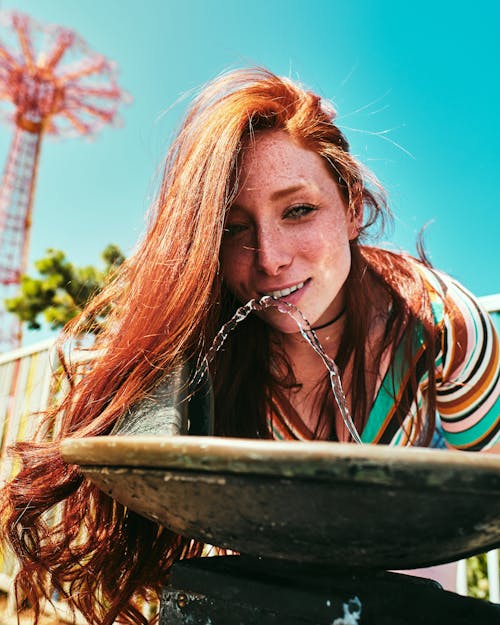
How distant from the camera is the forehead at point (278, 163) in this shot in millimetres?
1479

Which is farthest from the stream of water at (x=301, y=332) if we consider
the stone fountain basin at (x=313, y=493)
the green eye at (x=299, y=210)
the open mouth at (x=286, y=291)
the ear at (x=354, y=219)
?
the stone fountain basin at (x=313, y=493)

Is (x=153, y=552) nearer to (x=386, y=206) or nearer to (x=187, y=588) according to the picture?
(x=187, y=588)

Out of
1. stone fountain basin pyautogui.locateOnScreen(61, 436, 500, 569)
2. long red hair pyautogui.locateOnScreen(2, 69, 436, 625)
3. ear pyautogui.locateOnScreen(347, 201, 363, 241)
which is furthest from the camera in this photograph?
ear pyautogui.locateOnScreen(347, 201, 363, 241)

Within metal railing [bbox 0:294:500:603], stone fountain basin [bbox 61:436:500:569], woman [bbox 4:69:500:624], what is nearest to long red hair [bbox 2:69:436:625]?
woman [bbox 4:69:500:624]

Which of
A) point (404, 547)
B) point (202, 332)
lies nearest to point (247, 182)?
point (202, 332)

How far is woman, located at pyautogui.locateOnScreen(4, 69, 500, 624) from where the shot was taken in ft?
4.12

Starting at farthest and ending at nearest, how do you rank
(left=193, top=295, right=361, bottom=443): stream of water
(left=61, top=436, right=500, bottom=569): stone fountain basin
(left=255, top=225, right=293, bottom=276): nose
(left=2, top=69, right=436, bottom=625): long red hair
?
(left=193, top=295, right=361, bottom=443): stream of water
(left=255, top=225, right=293, bottom=276): nose
(left=2, top=69, right=436, bottom=625): long red hair
(left=61, top=436, right=500, bottom=569): stone fountain basin

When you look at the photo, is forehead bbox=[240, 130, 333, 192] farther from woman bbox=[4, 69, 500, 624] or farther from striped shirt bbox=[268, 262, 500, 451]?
striped shirt bbox=[268, 262, 500, 451]

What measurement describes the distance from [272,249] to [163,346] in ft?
1.32

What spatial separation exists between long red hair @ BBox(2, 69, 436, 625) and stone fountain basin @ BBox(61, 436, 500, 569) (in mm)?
372

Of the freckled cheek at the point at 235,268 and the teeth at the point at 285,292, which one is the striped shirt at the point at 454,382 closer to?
the teeth at the point at 285,292

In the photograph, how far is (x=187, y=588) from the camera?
0.76 m

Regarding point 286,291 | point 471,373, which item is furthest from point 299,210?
point 471,373

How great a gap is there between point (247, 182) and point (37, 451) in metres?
0.82
